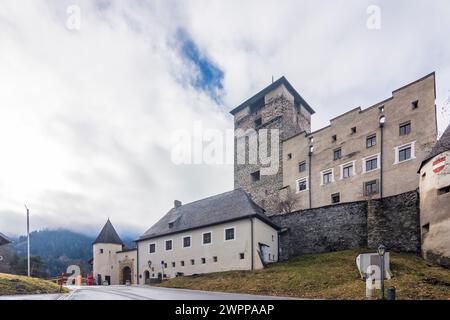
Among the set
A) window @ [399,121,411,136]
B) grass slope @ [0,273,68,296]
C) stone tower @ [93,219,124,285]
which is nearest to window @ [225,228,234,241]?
grass slope @ [0,273,68,296]

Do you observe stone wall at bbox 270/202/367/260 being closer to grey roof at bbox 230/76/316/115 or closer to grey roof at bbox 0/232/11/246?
grey roof at bbox 230/76/316/115

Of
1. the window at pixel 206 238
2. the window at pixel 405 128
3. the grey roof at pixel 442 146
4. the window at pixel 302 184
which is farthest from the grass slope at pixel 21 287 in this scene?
the window at pixel 405 128

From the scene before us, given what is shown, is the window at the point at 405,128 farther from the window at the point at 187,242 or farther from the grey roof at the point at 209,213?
the window at the point at 187,242

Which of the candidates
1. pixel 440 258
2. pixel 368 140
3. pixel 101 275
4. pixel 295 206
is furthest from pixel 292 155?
pixel 101 275

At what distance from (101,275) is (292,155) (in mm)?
28790

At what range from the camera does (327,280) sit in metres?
17.0

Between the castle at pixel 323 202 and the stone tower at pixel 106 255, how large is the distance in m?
0.24

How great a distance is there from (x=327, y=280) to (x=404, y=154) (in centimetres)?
1667

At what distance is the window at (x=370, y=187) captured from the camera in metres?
29.2

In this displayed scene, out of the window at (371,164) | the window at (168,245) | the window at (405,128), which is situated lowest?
the window at (168,245)

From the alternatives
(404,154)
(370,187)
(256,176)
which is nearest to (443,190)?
(404,154)

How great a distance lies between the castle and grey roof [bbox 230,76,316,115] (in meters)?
0.30

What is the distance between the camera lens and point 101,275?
40.3 meters
